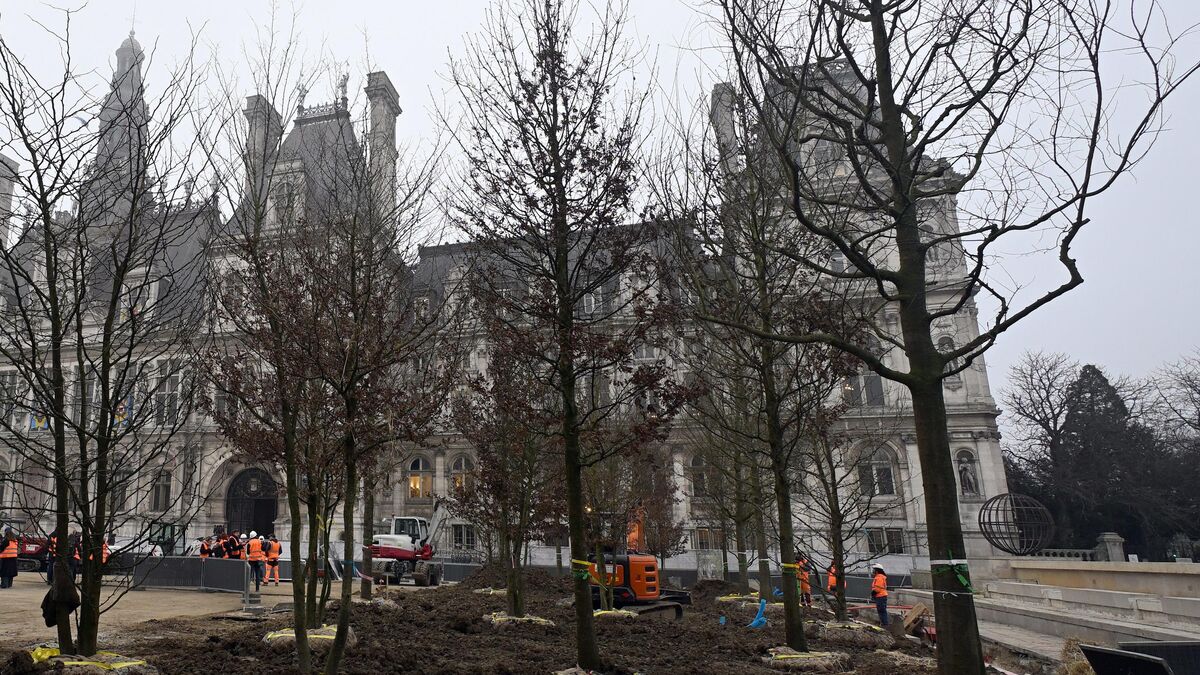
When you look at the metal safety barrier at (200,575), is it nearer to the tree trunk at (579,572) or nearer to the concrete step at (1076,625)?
the tree trunk at (579,572)

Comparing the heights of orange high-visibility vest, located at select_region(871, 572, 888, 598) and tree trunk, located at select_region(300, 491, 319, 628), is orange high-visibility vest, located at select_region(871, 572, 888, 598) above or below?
below

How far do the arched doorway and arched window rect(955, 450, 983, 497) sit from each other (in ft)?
123

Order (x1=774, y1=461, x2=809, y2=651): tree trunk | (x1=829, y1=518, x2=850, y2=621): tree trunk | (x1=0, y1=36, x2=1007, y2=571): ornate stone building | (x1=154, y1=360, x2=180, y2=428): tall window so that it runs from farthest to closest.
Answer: (x1=0, y1=36, x2=1007, y2=571): ornate stone building
(x1=829, y1=518, x2=850, y2=621): tree trunk
(x1=774, y1=461, x2=809, y2=651): tree trunk
(x1=154, y1=360, x2=180, y2=428): tall window

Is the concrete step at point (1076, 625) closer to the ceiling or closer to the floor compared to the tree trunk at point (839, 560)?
closer to the floor

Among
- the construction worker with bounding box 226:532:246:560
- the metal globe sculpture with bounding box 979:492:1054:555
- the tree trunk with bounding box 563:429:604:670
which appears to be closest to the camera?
the tree trunk with bounding box 563:429:604:670

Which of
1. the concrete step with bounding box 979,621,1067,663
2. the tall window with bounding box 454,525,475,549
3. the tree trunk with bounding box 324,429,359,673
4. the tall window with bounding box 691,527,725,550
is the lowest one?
the concrete step with bounding box 979,621,1067,663

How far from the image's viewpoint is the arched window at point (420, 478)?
43156 millimetres

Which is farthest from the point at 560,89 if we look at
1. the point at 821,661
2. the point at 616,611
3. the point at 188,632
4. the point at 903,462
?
the point at 903,462

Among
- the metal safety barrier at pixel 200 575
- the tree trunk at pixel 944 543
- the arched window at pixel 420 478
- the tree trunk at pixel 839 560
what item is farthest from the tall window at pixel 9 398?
the arched window at pixel 420 478

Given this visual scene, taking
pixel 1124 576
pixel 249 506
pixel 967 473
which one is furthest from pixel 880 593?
pixel 249 506

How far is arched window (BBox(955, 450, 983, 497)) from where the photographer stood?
38.1 m

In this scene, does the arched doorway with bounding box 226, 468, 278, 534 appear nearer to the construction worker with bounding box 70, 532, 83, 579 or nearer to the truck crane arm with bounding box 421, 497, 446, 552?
the truck crane arm with bounding box 421, 497, 446, 552

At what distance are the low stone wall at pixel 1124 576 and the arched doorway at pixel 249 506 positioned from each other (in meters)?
37.9

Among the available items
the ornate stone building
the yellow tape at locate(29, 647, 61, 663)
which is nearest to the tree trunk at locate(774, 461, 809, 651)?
the yellow tape at locate(29, 647, 61, 663)
